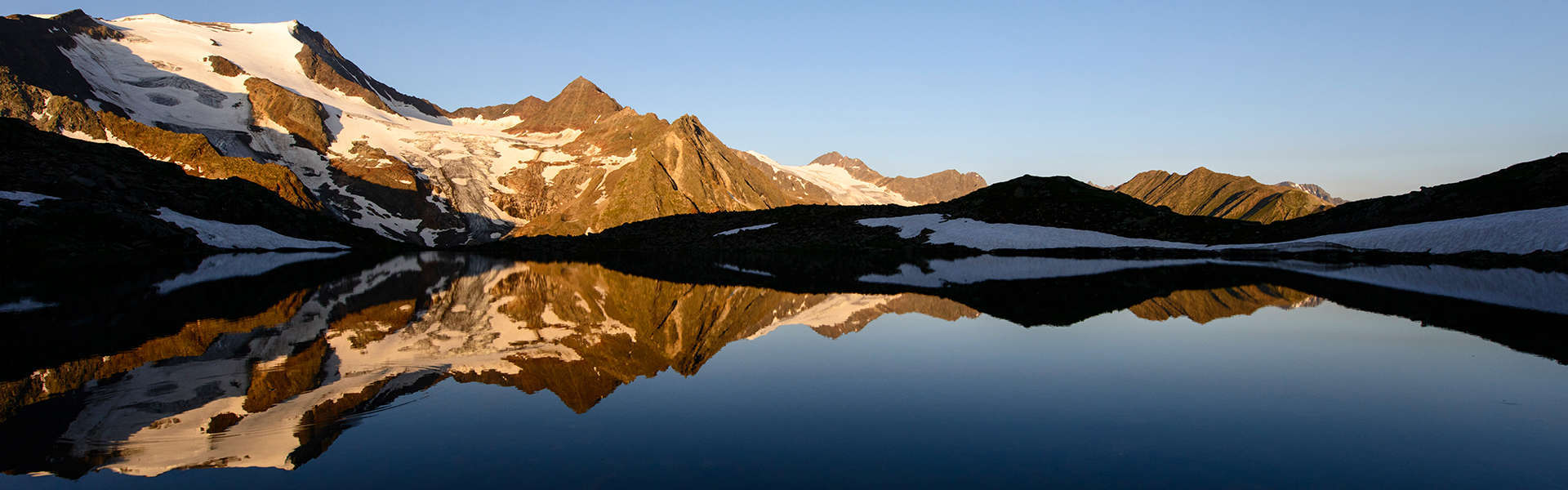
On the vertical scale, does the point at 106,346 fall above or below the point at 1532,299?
below

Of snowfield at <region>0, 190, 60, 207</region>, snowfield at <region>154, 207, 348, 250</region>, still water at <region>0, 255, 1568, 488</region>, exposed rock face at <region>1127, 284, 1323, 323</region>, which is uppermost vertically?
snowfield at <region>0, 190, 60, 207</region>

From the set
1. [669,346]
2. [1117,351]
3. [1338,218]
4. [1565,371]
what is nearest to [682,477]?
[669,346]

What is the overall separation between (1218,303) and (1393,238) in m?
59.4

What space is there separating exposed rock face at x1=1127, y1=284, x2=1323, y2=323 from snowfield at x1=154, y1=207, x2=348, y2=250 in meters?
151

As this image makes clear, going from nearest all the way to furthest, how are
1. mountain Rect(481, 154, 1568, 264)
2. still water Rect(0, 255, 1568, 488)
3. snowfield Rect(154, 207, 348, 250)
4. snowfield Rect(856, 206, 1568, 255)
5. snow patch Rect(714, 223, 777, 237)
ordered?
still water Rect(0, 255, 1568, 488), snowfield Rect(856, 206, 1568, 255), mountain Rect(481, 154, 1568, 264), snowfield Rect(154, 207, 348, 250), snow patch Rect(714, 223, 777, 237)

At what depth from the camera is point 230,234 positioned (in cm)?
13838

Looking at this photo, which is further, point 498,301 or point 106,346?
point 498,301

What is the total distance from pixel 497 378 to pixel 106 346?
48.1 ft

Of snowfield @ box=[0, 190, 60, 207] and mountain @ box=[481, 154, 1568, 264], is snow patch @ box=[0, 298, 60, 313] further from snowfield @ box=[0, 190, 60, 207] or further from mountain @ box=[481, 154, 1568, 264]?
snowfield @ box=[0, 190, 60, 207]

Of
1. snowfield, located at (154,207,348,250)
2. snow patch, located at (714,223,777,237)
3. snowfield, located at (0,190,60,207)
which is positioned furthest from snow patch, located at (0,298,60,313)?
snowfield, located at (154,207,348,250)

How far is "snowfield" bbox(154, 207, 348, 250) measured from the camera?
129375 millimetres

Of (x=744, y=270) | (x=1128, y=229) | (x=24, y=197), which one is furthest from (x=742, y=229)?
(x=24, y=197)

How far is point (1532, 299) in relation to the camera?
3219cm

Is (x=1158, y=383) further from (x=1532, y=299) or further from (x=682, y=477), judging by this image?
(x=1532, y=299)
